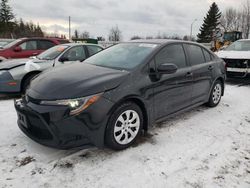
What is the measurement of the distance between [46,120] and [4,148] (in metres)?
1.00

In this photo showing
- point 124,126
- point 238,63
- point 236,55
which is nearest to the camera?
point 124,126

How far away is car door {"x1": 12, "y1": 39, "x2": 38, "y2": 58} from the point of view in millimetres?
7730

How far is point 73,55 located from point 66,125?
4.02 metres

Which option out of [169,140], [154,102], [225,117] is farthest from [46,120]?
[225,117]

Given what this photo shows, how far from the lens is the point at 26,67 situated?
5.36m

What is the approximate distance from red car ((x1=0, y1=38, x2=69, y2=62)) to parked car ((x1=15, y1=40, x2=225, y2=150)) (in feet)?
15.6

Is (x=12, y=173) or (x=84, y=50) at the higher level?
(x=84, y=50)

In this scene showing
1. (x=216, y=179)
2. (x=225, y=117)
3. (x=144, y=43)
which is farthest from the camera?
(x=225, y=117)

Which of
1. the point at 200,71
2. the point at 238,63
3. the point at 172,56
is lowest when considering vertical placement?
the point at 200,71

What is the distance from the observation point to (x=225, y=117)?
455cm

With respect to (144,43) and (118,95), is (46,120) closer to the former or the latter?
(118,95)

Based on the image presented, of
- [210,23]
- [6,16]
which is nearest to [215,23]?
[210,23]

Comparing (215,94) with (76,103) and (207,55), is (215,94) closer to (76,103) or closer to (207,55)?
(207,55)

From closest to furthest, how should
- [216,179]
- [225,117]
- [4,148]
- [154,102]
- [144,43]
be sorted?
[216,179] → [4,148] → [154,102] → [144,43] → [225,117]
